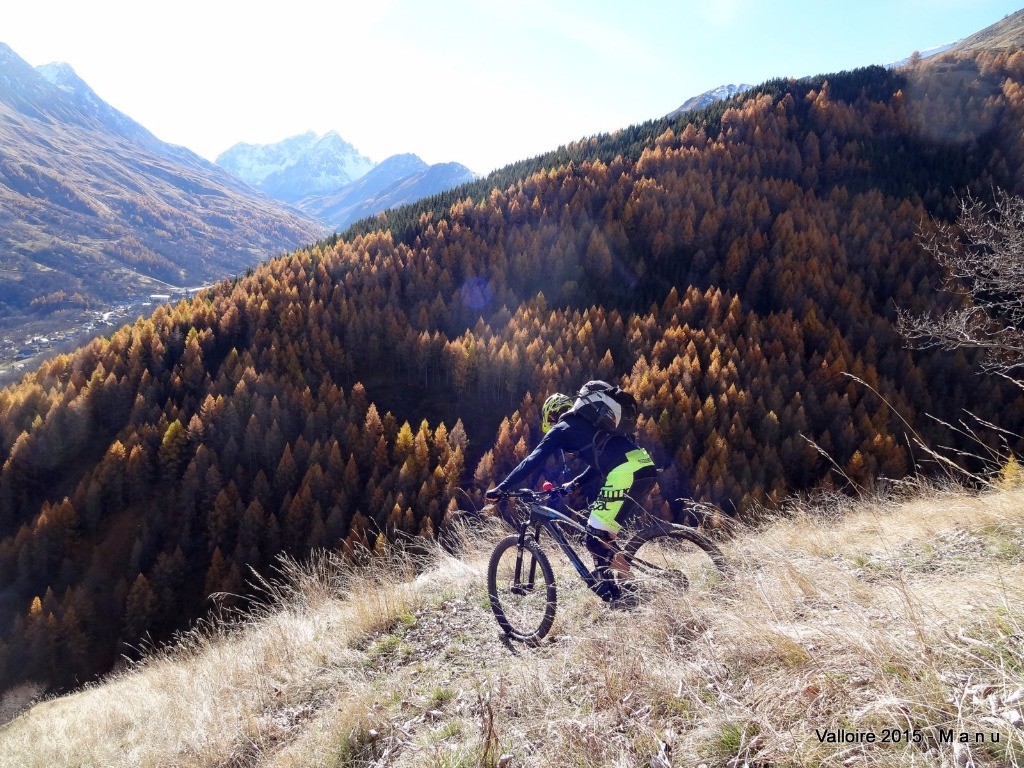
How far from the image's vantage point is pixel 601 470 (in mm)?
6148

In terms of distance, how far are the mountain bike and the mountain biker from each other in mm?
162

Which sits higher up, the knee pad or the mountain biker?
the mountain biker

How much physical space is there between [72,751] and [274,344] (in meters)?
39.5

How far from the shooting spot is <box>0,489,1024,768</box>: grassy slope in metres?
2.97

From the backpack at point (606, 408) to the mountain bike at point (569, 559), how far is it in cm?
105

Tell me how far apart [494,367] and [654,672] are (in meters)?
34.9

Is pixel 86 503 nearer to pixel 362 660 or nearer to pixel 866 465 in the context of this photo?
pixel 362 660

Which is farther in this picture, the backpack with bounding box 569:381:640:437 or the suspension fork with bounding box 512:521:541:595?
the suspension fork with bounding box 512:521:541:595

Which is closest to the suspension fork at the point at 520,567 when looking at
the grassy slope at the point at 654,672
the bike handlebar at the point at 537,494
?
the bike handlebar at the point at 537,494

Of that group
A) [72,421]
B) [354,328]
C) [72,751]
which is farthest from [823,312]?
[72,421]

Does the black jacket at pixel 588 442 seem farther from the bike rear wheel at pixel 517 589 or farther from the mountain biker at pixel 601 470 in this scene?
the bike rear wheel at pixel 517 589

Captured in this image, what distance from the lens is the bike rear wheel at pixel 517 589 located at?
20.2ft

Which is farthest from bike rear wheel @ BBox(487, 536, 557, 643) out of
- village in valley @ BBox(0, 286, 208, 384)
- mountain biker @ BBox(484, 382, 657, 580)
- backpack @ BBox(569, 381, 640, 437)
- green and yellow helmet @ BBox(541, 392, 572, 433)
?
village in valley @ BBox(0, 286, 208, 384)

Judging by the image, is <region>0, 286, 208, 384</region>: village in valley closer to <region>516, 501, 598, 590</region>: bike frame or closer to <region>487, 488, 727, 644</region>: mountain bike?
<region>487, 488, 727, 644</region>: mountain bike
